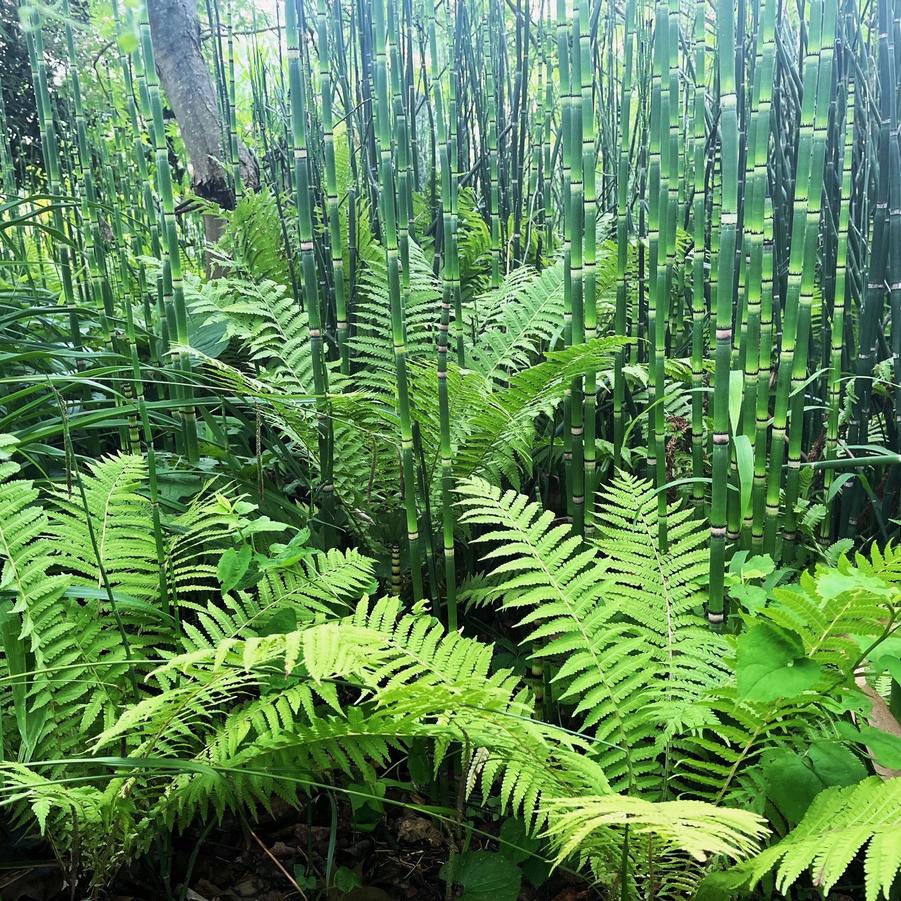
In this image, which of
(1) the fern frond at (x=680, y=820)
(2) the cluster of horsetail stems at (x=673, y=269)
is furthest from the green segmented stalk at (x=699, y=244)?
(1) the fern frond at (x=680, y=820)

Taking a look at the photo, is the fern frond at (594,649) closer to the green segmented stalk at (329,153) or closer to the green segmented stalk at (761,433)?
the green segmented stalk at (761,433)

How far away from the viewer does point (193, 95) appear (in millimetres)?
2328

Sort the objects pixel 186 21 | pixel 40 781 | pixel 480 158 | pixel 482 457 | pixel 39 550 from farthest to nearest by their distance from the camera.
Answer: pixel 186 21 < pixel 480 158 < pixel 482 457 < pixel 39 550 < pixel 40 781

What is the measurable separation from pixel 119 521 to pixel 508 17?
7.03 ft

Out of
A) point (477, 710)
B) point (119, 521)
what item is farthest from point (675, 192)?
point (119, 521)


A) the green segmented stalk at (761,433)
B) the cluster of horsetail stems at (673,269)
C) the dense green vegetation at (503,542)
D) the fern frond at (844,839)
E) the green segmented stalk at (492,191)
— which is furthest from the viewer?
the green segmented stalk at (492,191)

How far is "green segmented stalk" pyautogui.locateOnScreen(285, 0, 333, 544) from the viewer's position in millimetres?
1009

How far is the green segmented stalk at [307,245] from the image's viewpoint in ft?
3.31

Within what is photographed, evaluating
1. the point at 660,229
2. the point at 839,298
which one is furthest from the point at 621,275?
the point at 839,298

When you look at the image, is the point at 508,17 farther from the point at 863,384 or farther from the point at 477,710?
the point at 477,710

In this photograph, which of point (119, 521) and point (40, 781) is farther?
point (119, 521)

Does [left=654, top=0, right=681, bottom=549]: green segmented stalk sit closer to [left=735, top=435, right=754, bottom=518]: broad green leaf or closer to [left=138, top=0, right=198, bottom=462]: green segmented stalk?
[left=735, top=435, right=754, bottom=518]: broad green leaf

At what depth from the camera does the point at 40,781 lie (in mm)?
657

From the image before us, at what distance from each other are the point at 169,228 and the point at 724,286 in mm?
814
